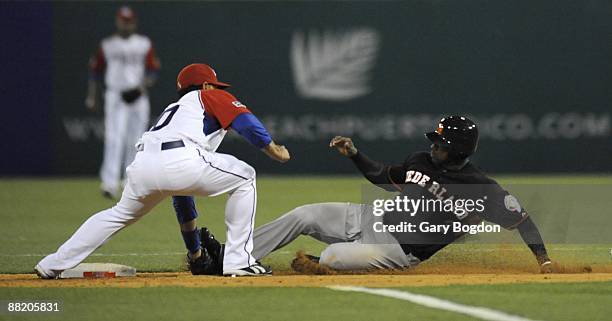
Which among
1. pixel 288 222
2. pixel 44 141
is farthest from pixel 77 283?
pixel 44 141

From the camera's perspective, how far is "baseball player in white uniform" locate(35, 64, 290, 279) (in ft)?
25.3

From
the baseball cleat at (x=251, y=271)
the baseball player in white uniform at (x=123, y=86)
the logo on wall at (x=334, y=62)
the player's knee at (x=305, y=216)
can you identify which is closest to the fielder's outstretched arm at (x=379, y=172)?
the player's knee at (x=305, y=216)

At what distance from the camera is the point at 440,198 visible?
26.9ft

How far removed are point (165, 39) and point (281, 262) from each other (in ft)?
32.9

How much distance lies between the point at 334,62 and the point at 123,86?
394 centimetres

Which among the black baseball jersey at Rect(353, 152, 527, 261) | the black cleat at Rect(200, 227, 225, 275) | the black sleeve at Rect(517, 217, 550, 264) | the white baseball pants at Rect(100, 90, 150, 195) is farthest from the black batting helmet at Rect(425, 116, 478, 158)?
the white baseball pants at Rect(100, 90, 150, 195)

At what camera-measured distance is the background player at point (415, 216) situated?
318 inches

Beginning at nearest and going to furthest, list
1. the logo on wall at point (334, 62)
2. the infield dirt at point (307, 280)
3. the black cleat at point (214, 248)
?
the infield dirt at point (307, 280), the black cleat at point (214, 248), the logo on wall at point (334, 62)

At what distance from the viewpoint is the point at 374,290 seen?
290 inches

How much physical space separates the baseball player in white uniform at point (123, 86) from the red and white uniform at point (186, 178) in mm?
7886

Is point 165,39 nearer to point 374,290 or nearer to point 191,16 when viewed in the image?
point 191,16

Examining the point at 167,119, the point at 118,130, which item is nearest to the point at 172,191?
the point at 167,119

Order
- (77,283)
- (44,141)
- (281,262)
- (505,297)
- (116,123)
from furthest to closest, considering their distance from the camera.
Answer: (44,141), (116,123), (281,262), (77,283), (505,297)

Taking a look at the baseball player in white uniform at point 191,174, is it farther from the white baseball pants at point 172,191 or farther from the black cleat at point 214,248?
the black cleat at point 214,248
